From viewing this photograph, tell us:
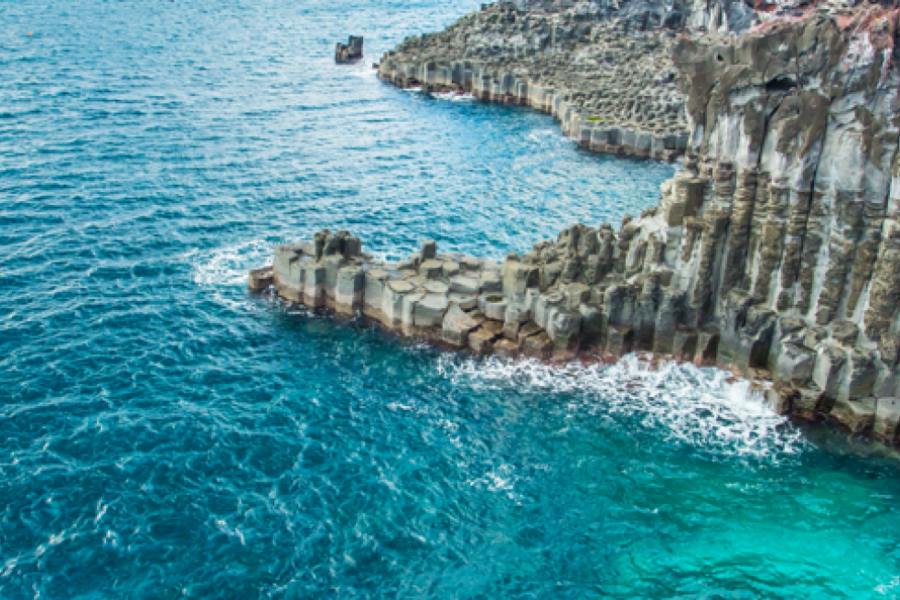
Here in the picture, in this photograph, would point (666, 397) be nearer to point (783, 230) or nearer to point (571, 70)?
point (783, 230)

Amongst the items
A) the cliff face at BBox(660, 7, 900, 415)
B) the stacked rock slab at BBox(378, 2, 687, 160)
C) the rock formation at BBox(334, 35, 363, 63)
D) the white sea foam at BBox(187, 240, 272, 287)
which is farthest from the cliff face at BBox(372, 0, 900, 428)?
the rock formation at BBox(334, 35, 363, 63)

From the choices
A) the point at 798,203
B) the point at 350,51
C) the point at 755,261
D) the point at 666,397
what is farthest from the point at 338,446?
the point at 350,51

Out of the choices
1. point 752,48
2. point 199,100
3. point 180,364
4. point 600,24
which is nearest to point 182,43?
point 199,100

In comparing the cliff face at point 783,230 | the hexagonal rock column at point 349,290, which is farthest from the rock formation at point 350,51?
Result: the cliff face at point 783,230

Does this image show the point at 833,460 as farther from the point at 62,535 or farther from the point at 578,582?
the point at 62,535

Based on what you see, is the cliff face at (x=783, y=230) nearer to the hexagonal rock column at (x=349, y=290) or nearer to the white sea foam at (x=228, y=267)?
the hexagonal rock column at (x=349, y=290)
